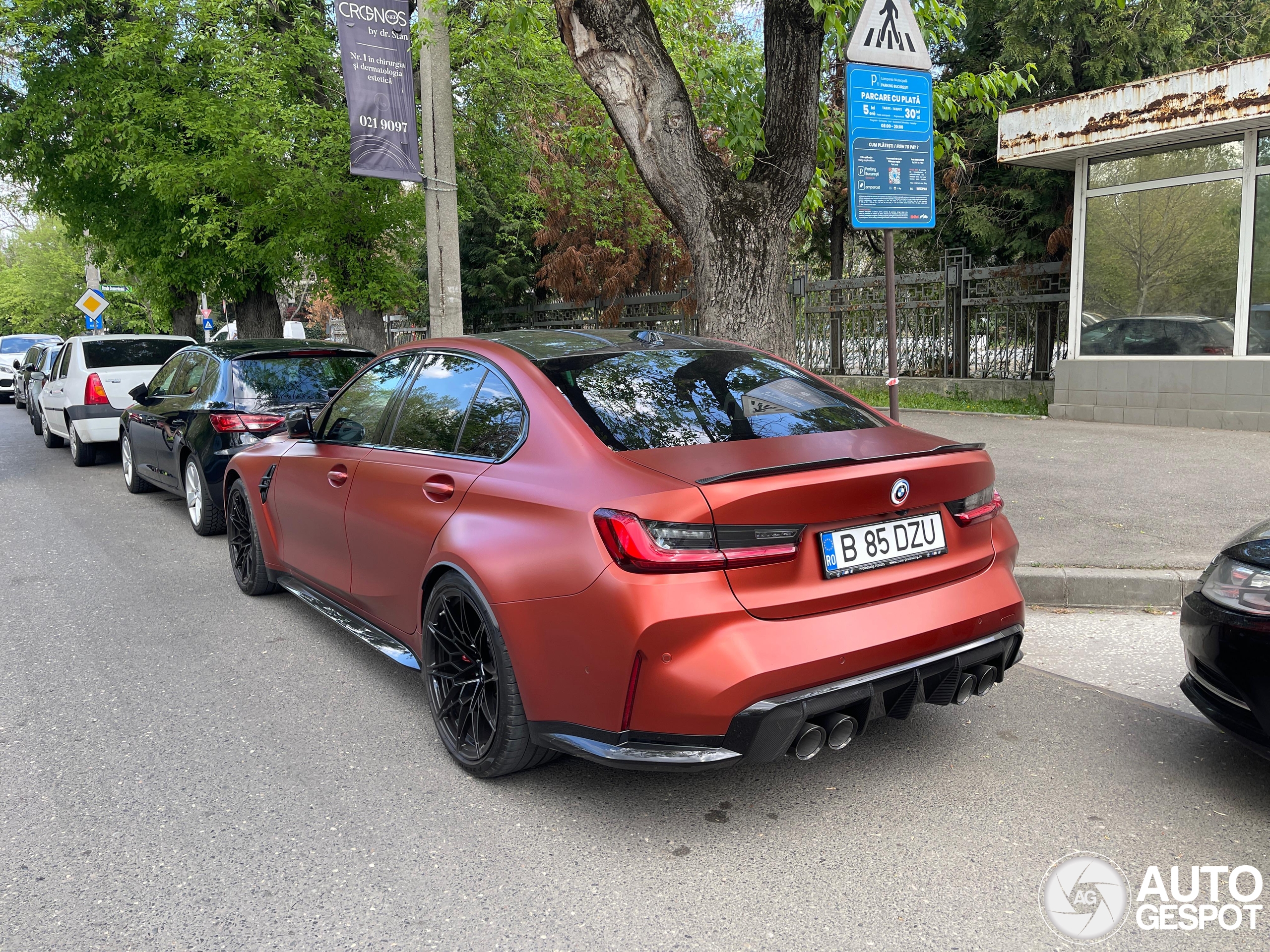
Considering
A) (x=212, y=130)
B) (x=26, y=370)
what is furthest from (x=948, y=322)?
(x=26, y=370)

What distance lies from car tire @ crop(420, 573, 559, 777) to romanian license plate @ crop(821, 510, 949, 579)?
1074 mm

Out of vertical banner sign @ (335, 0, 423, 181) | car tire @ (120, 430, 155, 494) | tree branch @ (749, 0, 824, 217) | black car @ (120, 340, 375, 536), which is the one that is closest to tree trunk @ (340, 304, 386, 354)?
car tire @ (120, 430, 155, 494)

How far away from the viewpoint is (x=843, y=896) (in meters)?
2.63

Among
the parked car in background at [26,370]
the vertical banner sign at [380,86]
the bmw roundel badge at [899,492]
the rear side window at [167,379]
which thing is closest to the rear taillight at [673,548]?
the bmw roundel badge at [899,492]

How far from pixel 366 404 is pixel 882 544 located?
2.55 m

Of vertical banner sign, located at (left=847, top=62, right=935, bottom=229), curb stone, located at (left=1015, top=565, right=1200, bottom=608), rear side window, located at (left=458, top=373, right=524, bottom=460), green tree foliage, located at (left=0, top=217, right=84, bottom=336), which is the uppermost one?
green tree foliage, located at (left=0, top=217, right=84, bottom=336)

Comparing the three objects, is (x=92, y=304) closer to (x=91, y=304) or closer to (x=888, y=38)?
(x=91, y=304)

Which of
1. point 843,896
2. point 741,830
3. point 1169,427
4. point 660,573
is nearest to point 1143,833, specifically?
point 843,896

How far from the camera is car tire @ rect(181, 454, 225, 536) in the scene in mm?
7348

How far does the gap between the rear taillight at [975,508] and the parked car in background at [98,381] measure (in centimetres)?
974

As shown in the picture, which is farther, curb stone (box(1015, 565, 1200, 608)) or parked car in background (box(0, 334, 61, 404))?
parked car in background (box(0, 334, 61, 404))

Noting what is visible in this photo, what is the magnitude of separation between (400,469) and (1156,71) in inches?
618

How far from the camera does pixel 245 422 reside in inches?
277

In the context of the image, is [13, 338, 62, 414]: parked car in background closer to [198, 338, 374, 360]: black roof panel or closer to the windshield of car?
the windshield of car
